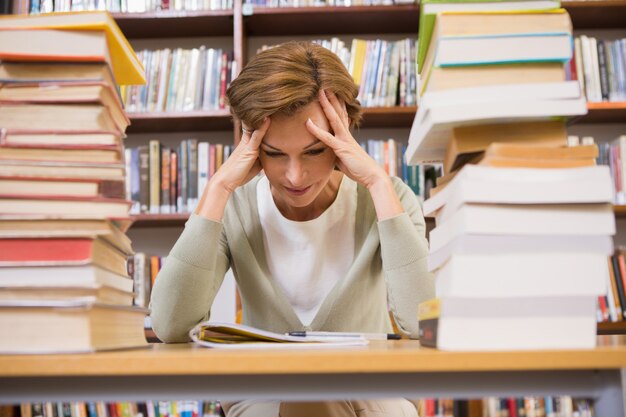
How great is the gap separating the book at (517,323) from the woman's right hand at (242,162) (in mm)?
642

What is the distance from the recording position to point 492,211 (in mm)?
707

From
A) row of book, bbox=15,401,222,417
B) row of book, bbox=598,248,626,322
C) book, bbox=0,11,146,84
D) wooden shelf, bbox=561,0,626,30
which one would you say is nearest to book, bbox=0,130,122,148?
A: book, bbox=0,11,146,84

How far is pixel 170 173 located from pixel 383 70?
0.89 m

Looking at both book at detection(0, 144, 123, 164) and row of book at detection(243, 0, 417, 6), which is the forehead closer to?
book at detection(0, 144, 123, 164)

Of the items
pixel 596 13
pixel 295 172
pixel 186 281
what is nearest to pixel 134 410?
pixel 186 281

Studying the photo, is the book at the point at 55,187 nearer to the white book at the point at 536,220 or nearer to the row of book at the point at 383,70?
the white book at the point at 536,220

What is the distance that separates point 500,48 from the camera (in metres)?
0.78

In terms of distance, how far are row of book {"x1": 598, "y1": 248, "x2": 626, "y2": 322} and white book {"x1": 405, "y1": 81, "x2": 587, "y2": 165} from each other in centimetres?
173

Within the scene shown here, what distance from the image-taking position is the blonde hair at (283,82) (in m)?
1.19

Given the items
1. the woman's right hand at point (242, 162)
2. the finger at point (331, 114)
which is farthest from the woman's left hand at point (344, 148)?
the woman's right hand at point (242, 162)

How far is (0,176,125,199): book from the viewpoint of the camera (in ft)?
2.51

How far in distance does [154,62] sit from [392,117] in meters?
0.94

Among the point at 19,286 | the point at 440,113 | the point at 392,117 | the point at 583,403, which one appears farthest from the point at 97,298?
the point at 583,403

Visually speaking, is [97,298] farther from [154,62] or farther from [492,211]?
[154,62]
